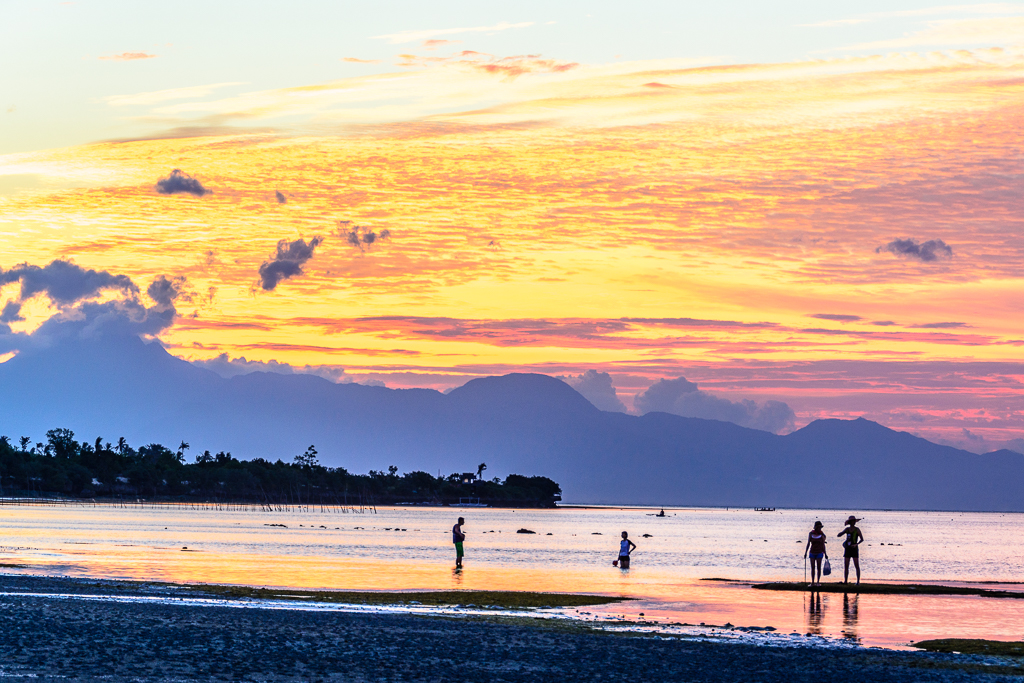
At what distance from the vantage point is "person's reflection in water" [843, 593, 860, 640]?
3429cm

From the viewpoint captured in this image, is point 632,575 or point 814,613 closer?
point 814,613

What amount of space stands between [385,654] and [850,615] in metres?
20.3

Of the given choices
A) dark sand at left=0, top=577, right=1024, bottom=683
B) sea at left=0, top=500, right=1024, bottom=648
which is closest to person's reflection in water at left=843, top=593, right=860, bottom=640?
sea at left=0, top=500, right=1024, bottom=648

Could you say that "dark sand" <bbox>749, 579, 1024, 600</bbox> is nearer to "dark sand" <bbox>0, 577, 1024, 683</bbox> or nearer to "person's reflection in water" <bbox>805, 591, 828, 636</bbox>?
"person's reflection in water" <bbox>805, 591, 828, 636</bbox>

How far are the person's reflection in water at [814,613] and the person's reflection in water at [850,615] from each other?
0.84 m

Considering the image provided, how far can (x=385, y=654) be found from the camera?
2736 cm

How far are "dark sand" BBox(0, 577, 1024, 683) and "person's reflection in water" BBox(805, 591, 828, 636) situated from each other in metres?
5.36

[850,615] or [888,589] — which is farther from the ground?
[888,589]

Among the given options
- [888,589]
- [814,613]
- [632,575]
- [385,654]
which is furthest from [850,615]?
[632,575]

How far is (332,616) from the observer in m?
35.4

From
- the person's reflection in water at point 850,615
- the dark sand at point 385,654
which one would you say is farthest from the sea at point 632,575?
the dark sand at point 385,654

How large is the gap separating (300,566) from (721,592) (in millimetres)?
27345

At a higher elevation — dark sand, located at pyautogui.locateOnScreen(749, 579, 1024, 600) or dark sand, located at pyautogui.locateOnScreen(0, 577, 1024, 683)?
dark sand, located at pyautogui.locateOnScreen(749, 579, 1024, 600)

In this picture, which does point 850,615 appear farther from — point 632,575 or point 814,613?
point 632,575
